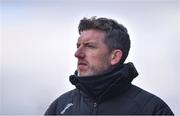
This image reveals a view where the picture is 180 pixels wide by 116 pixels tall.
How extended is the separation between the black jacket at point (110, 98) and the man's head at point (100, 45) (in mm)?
69

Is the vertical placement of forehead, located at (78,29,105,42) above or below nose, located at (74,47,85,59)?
above

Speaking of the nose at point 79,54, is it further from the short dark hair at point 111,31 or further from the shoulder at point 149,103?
the shoulder at point 149,103

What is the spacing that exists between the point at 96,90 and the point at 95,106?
88mm

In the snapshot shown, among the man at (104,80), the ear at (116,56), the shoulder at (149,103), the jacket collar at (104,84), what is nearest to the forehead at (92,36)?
the man at (104,80)

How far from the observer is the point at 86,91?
189cm

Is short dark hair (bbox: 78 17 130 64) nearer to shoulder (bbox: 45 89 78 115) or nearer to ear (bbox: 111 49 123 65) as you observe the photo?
ear (bbox: 111 49 123 65)

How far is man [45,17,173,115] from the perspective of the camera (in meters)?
1.81

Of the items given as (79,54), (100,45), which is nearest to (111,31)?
(100,45)

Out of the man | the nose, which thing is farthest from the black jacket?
the nose

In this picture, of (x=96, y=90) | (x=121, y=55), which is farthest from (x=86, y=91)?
(x=121, y=55)

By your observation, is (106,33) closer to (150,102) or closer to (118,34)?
(118,34)

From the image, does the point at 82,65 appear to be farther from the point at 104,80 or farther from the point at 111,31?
the point at 111,31

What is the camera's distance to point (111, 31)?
2.05 m

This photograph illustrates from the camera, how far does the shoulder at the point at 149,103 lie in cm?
177
